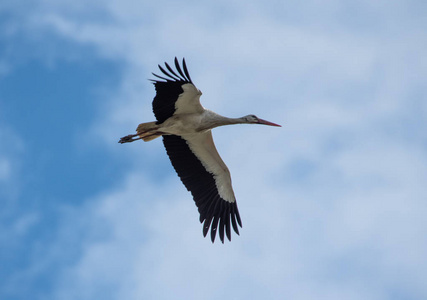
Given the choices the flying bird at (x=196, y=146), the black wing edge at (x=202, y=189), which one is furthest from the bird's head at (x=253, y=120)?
the black wing edge at (x=202, y=189)

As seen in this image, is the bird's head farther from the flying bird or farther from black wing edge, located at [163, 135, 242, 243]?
black wing edge, located at [163, 135, 242, 243]

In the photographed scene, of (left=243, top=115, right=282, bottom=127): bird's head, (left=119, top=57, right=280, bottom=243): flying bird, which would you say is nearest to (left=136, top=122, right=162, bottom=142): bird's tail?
(left=119, top=57, right=280, bottom=243): flying bird

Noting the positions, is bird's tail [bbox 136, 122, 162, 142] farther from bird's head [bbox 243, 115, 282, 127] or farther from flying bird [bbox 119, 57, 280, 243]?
bird's head [bbox 243, 115, 282, 127]

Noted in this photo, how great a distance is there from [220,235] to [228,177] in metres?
1.20

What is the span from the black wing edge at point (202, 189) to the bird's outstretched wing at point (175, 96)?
0.88 metres

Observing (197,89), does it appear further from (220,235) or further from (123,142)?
(220,235)

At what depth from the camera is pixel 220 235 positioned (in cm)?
1442

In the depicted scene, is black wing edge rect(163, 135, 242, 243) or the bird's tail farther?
black wing edge rect(163, 135, 242, 243)

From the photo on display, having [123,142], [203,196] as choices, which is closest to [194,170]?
[203,196]

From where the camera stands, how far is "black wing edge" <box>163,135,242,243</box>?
14.5m

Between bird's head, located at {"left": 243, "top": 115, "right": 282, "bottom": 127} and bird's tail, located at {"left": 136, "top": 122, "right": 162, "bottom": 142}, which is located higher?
bird's head, located at {"left": 243, "top": 115, "right": 282, "bottom": 127}

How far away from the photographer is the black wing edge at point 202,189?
1451 centimetres

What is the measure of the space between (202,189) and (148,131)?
1668 mm

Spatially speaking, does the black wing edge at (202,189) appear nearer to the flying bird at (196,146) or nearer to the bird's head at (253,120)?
the flying bird at (196,146)
